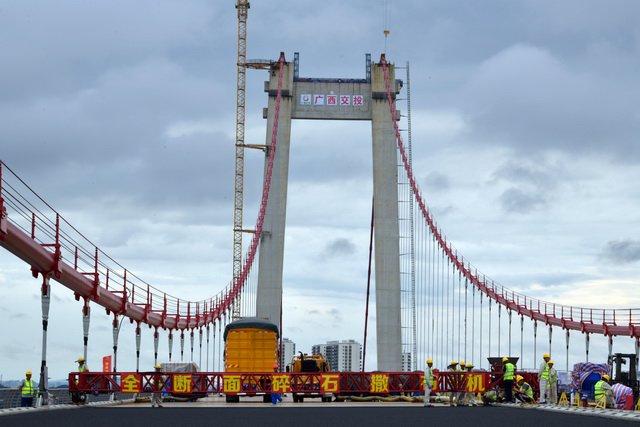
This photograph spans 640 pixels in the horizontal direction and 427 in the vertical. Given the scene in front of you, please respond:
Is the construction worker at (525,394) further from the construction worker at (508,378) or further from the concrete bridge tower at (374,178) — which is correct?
the concrete bridge tower at (374,178)

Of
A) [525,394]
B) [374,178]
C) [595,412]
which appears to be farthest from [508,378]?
[374,178]

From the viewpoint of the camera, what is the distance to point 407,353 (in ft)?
349

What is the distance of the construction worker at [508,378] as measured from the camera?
54781 millimetres

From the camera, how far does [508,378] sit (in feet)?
182

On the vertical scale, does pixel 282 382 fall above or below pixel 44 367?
below

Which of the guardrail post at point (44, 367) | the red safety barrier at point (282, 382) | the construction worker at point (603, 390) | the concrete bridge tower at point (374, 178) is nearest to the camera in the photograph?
the construction worker at point (603, 390)

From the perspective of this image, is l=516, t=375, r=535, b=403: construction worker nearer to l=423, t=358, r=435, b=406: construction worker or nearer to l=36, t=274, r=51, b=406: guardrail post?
l=423, t=358, r=435, b=406: construction worker

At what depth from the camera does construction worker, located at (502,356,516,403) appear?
180 feet

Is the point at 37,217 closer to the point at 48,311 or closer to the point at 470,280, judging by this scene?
the point at 48,311

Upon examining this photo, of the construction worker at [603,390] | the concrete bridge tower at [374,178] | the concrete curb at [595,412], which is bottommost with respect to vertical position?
the concrete curb at [595,412]

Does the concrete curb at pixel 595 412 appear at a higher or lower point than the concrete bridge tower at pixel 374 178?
lower

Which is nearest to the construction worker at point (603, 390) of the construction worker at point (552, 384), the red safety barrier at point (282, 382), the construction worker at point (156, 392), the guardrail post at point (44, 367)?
the construction worker at point (552, 384)

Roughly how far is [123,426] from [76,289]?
3004 cm

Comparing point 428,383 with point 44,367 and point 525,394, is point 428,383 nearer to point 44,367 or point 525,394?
point 525,394
